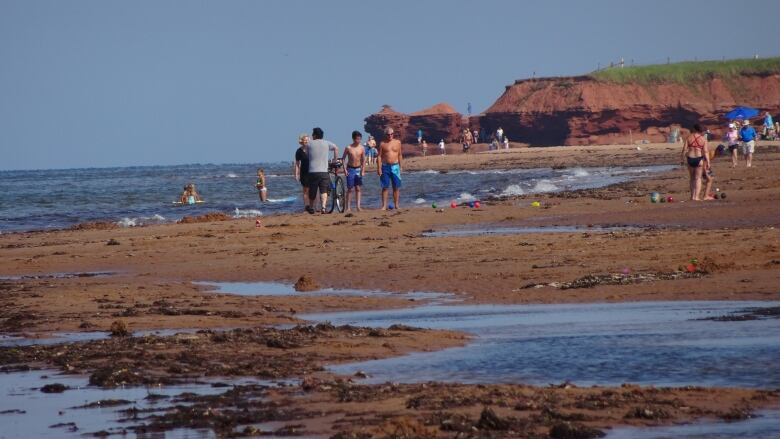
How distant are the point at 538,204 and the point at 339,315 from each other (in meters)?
13.9

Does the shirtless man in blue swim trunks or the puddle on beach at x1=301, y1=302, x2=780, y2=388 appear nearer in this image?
the puddle on beach at x1=301, y1=302, x2=780, y2=388

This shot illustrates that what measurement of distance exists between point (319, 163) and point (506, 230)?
4965mm

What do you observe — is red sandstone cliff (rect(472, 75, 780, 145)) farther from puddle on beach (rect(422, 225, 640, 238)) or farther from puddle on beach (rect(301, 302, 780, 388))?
puddle on beach (rect(301, 302, 780, 388))

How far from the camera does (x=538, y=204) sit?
79.0ft

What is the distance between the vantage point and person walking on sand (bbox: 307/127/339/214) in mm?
22109

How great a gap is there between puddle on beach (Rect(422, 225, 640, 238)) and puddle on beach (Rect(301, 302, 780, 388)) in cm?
728

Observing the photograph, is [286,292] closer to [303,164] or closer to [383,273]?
[383,273]

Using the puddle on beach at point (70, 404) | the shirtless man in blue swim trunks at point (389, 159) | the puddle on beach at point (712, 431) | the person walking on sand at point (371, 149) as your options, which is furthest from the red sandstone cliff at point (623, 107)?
the puddle on beach at point (712, 431)

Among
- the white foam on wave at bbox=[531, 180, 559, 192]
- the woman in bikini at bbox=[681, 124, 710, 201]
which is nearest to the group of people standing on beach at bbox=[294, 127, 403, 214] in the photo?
the woman in bikini at bbox=[681, 124, 710, 201]

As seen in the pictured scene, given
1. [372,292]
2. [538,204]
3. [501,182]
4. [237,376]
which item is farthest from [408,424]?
[501,182]

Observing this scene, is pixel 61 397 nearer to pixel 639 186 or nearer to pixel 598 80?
pixel 639 186

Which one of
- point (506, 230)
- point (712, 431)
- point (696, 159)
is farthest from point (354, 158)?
point (712, 431)

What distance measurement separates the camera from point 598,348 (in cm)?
810

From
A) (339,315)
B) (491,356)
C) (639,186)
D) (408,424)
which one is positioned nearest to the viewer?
(408,424)
